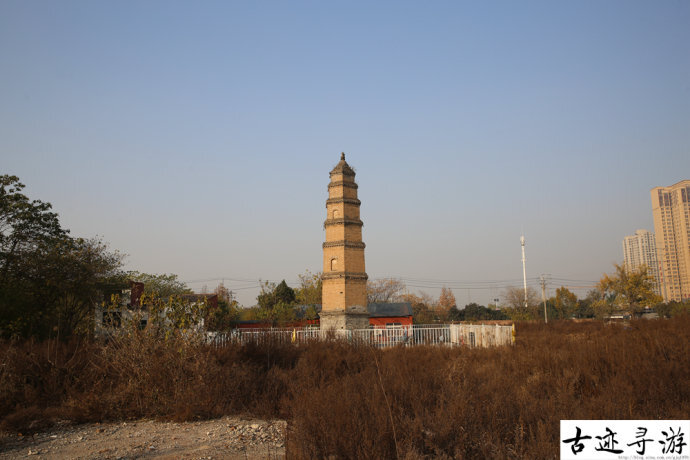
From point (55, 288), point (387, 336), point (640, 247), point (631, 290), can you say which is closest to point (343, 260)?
point (387, 336)

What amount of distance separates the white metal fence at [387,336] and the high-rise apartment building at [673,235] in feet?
255

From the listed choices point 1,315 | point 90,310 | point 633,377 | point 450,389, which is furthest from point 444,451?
point 90,310

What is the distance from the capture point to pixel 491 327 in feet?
69.2

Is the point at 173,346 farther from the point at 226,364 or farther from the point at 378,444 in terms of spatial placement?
the point at 378,444

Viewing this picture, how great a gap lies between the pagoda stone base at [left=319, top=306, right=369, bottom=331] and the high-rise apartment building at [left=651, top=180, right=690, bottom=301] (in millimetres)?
77953

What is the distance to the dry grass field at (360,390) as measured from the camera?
5047 millimetres

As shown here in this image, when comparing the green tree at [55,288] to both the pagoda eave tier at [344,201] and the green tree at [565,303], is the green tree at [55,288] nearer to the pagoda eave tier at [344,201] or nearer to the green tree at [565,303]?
the pagoda eave tier at [344,201]

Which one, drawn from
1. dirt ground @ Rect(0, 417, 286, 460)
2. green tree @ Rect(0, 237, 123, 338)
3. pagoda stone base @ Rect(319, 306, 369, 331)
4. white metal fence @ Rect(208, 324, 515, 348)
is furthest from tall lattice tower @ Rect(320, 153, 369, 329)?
dirt ground @ Rect(0, 417, 286, 460)

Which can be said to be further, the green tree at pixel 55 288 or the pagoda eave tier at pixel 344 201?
the pagoda eave tier at pixel 344 201

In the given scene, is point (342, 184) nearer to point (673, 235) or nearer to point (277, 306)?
point (277, 306)

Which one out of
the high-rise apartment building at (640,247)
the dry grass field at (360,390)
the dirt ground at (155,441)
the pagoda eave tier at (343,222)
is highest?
the high-rise apartment building at (640,247)

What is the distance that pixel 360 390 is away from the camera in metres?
6.62

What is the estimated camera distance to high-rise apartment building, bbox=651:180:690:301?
8538 cm

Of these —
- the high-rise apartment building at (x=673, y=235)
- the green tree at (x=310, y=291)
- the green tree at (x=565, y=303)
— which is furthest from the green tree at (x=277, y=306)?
the high-rise apartment building at (x=673, y=235)
